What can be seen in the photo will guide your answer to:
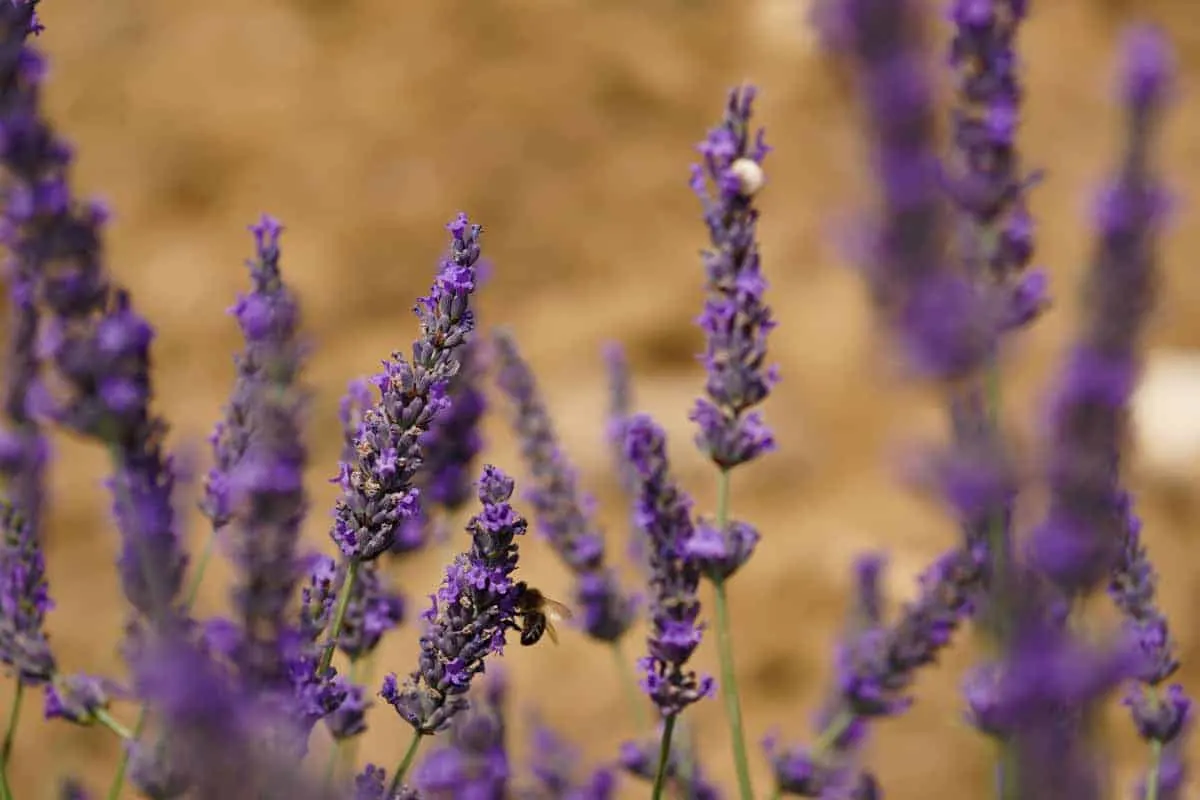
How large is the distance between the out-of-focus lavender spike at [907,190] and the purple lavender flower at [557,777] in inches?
78.6

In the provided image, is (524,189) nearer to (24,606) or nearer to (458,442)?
(458,442)

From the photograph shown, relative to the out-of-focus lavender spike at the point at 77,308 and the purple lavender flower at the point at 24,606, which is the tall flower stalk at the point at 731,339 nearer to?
the out-of-focus lavender spike at the point at 77,308

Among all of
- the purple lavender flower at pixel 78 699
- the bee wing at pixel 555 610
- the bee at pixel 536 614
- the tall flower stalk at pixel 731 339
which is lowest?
the purple lavender flower at pixel 78 699

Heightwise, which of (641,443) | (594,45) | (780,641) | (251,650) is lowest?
(251,650)

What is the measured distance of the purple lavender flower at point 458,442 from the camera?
248 centimetres

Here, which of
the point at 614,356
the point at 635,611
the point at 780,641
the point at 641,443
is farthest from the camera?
the point at 780,641

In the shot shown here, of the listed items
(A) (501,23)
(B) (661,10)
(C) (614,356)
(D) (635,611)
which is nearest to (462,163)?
(A) (501,23)

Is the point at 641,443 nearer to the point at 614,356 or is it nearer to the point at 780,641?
the point at 614,356

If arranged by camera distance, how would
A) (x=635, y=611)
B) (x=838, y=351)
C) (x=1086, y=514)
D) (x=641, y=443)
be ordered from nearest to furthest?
(x=1086, y=514) → (x=641, y=443) → (x=635, y=611) → (x=838, y=351)

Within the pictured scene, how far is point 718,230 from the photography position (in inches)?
80.1

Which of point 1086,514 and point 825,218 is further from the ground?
→ point 825,218

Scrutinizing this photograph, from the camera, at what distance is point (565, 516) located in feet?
8.80

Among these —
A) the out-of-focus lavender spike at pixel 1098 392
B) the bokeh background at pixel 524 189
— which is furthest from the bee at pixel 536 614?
the bokeh background at pixel 524 189

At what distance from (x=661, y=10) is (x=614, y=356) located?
6870mm
